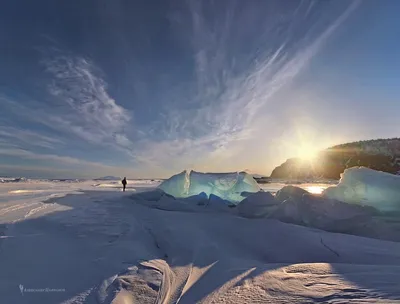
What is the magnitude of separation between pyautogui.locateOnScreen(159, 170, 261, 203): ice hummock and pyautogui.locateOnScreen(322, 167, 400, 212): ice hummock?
5.15 m

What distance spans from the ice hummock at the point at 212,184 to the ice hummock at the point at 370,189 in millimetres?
5146

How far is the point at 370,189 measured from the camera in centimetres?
985

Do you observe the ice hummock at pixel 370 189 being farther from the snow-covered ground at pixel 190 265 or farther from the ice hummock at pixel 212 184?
the ice hummock at pixel 212 184

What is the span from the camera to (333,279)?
3148 mm

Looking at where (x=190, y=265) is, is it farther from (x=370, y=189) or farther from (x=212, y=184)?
(x=212, y=184)

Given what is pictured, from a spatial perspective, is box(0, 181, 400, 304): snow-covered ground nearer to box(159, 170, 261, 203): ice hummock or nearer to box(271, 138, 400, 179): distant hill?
box(159, 170, 261, 203): ice hummock

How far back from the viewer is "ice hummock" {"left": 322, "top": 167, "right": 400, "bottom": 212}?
9.26 metres

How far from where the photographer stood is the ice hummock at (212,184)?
608 inches

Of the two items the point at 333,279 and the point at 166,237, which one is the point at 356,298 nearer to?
the point at 333,279

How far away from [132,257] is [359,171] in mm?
9622

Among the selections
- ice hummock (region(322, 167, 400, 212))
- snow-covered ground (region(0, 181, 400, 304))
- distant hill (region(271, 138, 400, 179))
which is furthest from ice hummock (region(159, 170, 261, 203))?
distant hill (region(271, 138, 400, 179))

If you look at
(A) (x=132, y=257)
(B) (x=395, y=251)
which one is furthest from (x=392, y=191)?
(A) (x=132, y=257)

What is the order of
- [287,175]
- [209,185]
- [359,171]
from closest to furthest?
[359,171], [209,185], [287,175]

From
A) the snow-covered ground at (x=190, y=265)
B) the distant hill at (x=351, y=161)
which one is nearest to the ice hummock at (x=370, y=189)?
the snow-covered ground at (x=190, y=265)
